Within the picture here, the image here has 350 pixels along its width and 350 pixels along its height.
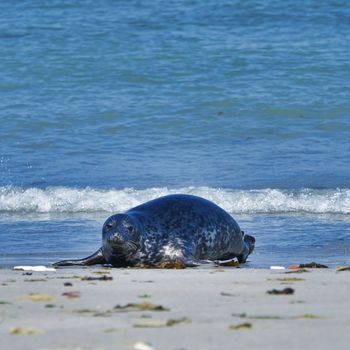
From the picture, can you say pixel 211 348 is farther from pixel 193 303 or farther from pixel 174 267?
pixel 174 267

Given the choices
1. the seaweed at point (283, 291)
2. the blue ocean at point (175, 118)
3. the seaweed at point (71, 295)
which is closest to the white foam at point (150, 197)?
the blue ocean at point (175, 118)

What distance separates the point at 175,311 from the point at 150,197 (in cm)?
788

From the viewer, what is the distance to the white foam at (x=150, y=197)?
37.9 feet

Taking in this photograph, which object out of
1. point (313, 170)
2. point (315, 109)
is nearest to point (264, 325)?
point (313, 170)

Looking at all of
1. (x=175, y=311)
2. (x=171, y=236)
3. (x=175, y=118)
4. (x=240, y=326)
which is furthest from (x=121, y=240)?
(x=175, y=118)

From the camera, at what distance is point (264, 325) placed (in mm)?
4059

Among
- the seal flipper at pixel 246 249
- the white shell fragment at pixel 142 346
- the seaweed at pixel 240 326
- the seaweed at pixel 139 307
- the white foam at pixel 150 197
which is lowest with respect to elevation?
the seal flipper at pixel 246 249

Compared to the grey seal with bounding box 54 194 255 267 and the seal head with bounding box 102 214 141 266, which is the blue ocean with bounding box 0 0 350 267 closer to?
the grey seal with bounding box 54 194 255 267

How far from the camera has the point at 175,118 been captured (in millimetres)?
16609

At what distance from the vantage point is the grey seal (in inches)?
293

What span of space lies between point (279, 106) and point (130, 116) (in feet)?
7.76

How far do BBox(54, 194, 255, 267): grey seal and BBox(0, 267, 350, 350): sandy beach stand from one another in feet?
3.87

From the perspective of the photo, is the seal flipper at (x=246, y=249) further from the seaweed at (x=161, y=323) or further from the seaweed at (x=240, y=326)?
the seaweed at (x=240, y=326)

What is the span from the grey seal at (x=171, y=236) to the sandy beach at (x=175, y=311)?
1.18 metres
